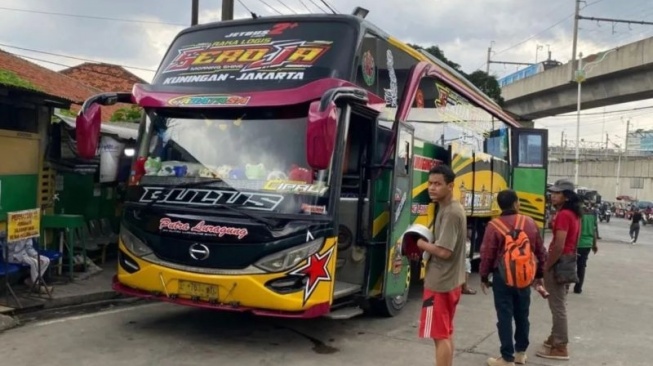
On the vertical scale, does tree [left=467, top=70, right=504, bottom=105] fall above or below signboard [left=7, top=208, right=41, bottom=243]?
above

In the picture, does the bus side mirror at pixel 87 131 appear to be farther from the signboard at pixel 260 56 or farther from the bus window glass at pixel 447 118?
the bus window glass at pixel 447 118

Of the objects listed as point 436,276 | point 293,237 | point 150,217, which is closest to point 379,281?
point 293,237

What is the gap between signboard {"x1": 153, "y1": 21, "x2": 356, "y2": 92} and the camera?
6305 mm

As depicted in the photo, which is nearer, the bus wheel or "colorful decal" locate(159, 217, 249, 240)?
→ "colorful decal" locate(159, 217, 249, 240)

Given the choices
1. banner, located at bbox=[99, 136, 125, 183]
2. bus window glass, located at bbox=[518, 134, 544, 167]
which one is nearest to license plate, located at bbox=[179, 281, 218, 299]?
banner, located at bbox=[99, 136, 125, 183]

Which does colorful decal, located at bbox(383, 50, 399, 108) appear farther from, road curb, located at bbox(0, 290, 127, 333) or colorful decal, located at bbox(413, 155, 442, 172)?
road curb, located at bbox(0, 290, 127, 333)

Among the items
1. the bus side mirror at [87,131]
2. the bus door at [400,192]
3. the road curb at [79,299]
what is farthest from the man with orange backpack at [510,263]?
the road curb at [79,299]

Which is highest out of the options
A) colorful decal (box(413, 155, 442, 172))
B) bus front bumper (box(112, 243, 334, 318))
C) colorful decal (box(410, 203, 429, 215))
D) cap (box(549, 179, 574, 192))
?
colorful decal (box(413, 155, 442, 172))

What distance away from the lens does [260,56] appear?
6.58 metres

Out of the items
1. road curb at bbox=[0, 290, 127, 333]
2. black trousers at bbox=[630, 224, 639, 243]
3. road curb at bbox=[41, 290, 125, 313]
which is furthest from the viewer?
black trousers at bbox=[630, 224, 639, 243]

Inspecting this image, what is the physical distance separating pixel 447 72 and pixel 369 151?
2788mm

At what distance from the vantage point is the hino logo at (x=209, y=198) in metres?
5.84

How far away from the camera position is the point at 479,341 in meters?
6.90

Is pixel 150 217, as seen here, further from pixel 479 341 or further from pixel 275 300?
pixel 479 341
